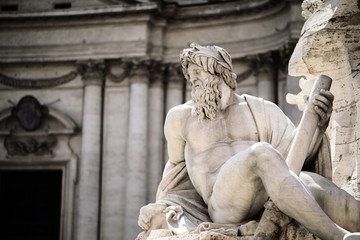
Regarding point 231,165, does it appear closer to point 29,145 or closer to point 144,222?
point 144,222

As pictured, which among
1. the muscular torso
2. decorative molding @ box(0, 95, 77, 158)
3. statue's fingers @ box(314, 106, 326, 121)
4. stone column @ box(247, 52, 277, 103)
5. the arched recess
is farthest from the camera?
decorative molding @ box(0, 95, 77, 158)

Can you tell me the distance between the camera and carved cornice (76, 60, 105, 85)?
20.4 m

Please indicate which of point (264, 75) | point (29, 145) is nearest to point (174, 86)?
point (264, 75)

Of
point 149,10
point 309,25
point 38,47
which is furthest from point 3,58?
point 309,25

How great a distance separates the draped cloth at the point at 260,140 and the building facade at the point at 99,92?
13868mm

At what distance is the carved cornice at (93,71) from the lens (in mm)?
20406

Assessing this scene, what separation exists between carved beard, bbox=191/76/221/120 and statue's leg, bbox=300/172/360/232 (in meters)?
1.00

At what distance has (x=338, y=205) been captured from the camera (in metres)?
4.53

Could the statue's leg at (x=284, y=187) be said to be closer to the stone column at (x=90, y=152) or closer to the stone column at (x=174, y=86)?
the stone column at (x=90, y=152)

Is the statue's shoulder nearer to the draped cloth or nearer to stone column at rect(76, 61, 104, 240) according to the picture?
the draped cloth

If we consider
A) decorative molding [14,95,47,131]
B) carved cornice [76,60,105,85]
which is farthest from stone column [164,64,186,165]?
decorative molding [14,95,47,131]

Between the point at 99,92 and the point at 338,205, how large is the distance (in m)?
16.4

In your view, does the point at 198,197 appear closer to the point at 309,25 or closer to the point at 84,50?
the point at 309,25

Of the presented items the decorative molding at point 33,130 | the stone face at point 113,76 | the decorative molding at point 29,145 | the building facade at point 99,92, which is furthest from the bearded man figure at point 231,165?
the decorative molding at point 29,145
